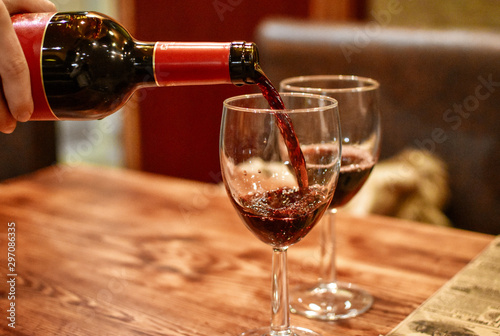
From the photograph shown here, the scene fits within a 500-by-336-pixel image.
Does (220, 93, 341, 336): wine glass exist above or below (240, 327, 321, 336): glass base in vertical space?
above

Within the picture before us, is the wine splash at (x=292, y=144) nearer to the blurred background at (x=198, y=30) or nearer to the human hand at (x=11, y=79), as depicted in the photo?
the human hand at (x=11, y=79)

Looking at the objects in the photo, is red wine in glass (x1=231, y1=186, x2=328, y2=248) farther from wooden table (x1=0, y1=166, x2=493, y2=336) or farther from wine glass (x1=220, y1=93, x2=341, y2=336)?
wooden table (x1=0, y1=166, x2=493, y2=336)

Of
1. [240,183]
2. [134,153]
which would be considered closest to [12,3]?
[240,183]

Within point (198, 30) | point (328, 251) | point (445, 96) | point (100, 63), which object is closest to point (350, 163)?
point (328, 251)

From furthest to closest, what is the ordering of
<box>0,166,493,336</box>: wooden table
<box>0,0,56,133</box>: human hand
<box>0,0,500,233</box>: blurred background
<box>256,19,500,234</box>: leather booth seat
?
<box>0,0,500,233</box>: blurred background < <box>256,19,500,234</box>: leather booth seat < <box>0,166,493,336</box>: wooden table < <box>0,0,56,133</box>: human hand

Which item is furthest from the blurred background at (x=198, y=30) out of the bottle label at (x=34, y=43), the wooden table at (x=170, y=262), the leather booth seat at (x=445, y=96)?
the bottle label at (x=34, y=43)

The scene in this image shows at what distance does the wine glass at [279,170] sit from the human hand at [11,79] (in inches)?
9.4

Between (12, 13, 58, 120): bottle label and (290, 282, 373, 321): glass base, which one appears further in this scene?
(290, 282, 373, 321): glass base

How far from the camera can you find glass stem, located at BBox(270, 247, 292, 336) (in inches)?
28.8

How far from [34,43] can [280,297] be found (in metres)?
0.42

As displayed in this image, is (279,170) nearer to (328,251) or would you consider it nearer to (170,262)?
(328,251)

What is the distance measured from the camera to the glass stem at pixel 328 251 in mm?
916

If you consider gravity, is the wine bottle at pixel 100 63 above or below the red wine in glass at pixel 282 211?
above

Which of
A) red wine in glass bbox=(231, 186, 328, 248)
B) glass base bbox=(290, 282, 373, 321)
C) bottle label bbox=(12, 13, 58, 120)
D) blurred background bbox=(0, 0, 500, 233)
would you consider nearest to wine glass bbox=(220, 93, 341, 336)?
red wine in glass bbox=(231, 186, 328, 248)
